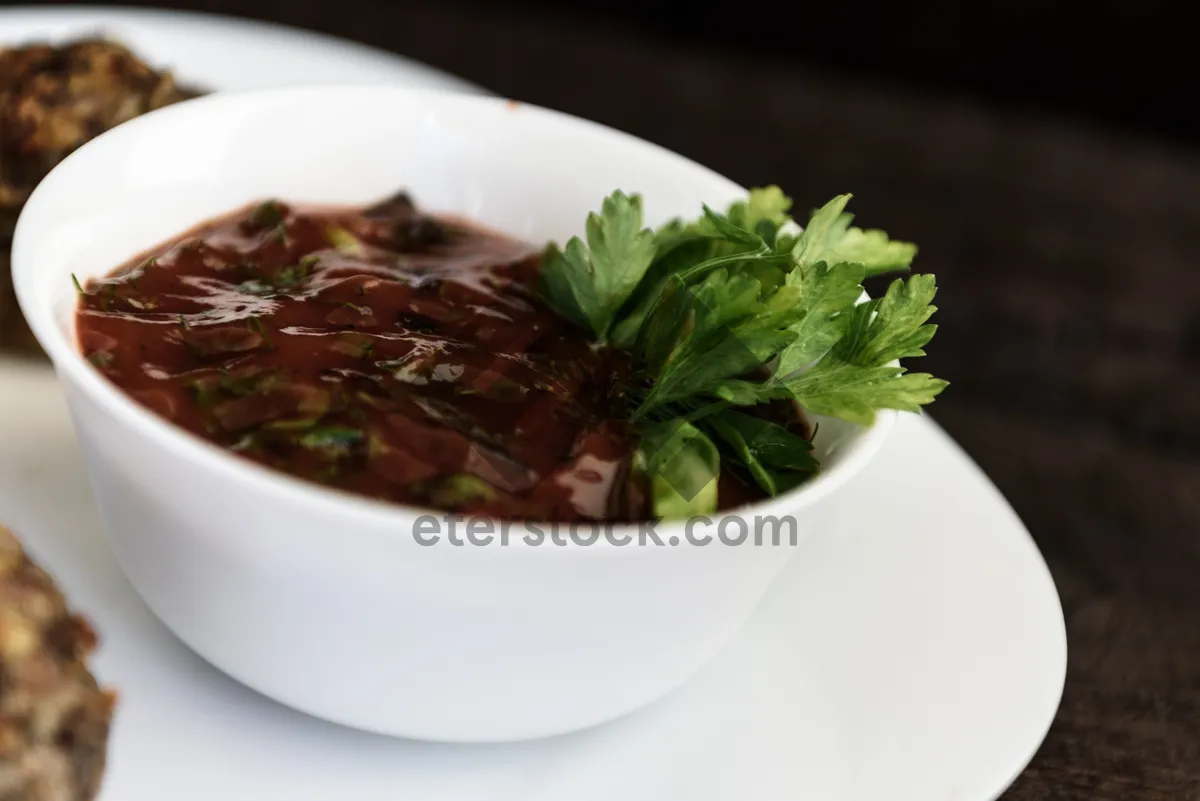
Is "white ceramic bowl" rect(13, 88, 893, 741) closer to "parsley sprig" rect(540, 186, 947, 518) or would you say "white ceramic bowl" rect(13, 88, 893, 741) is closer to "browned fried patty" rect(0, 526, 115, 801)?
"parsley sprig" rect(540, 186, 947, 518)

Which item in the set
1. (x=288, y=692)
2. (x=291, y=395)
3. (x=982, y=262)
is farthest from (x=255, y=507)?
(x=982, y=262)

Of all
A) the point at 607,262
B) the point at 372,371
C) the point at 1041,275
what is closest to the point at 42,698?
the point at 372,371

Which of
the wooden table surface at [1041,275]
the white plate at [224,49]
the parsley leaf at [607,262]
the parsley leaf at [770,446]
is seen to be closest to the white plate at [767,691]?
the wooden table surface at [1041,275]

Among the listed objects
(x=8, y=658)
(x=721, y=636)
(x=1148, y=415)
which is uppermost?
(x=8, y=658)

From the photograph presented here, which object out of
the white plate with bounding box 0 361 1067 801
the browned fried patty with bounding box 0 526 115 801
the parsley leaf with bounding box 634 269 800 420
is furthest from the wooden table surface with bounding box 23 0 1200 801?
the browned fried patty with bounding box 0 526 115 801

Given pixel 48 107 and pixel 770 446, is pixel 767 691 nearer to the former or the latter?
pixel 770 446

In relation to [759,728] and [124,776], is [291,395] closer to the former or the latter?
[124,776]

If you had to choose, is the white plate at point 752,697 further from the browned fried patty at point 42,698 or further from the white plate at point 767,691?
the browned fried patty at point 42,698

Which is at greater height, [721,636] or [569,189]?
[569,189]
